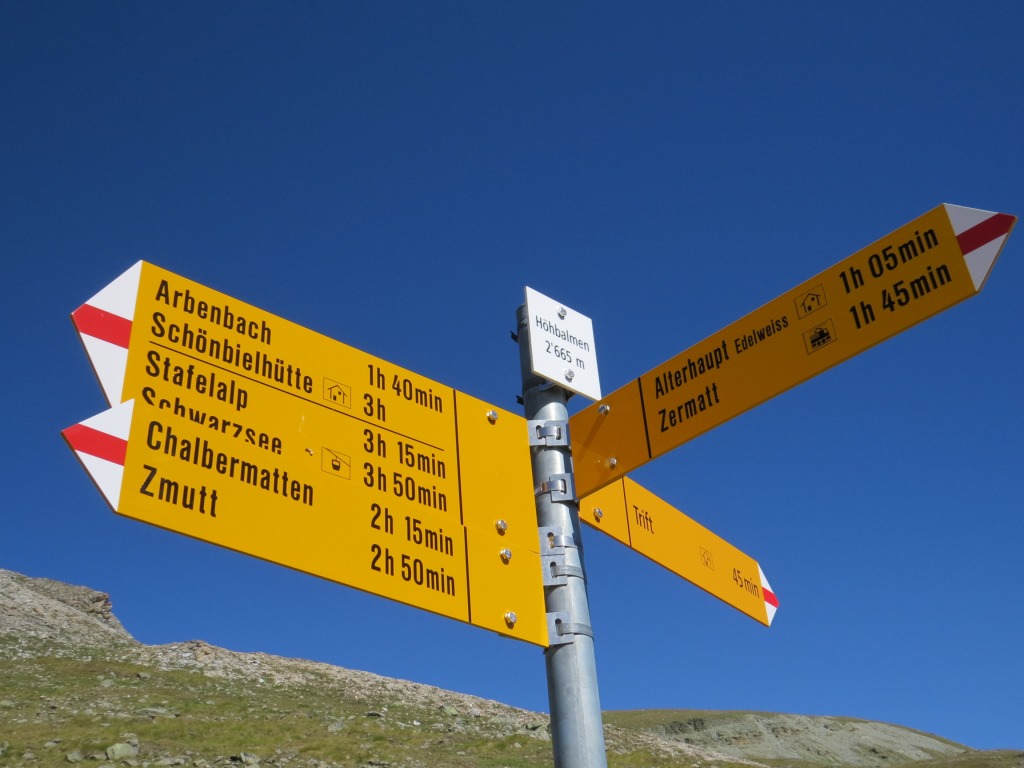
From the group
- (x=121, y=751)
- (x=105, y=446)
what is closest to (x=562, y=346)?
(x=105, y=446)

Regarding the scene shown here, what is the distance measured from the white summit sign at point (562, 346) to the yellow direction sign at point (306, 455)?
0.31 meters

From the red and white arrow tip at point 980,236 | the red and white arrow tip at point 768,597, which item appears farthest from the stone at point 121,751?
the red and white arrow tip at point 980,236

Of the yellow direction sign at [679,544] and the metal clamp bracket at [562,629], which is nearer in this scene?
the metal clamp bracket at [562,629]

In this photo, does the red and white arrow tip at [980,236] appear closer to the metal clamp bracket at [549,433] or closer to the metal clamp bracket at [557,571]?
the metal clamp bracket at [549,433]

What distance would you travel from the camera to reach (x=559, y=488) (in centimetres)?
425

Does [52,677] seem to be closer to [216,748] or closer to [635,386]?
[216,748]

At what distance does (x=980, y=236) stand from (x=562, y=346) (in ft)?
5.87

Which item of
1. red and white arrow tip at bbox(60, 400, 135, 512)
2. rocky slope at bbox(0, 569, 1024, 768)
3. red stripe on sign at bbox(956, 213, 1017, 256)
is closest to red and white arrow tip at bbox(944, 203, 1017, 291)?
red stripe on sign at bbox(956, 213, 1017, 256)

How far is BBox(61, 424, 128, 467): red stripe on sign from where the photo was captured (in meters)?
2.99

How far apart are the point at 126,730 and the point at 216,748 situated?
3.65 meters

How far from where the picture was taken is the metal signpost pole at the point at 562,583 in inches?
142

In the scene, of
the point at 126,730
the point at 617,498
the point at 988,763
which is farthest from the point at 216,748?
→ the point at 988,763

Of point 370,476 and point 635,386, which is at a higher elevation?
point 635,386

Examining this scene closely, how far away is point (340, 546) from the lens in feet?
11.5
